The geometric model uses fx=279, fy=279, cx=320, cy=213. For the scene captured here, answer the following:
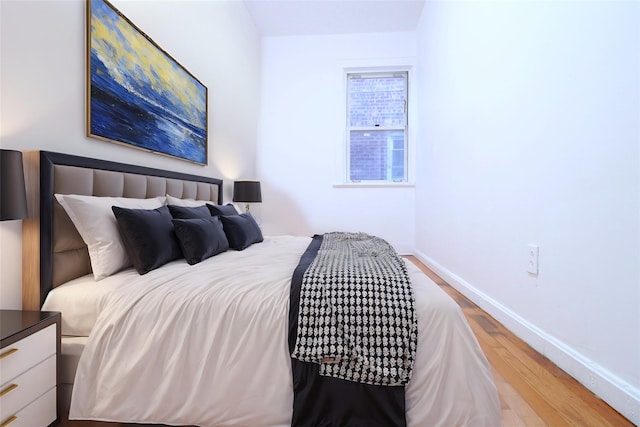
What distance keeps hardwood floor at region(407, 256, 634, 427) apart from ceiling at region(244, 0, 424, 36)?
12.3 ft

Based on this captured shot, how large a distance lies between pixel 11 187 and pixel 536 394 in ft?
7.00

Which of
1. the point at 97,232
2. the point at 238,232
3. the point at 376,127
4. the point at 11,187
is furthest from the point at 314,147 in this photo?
the point at 11,187

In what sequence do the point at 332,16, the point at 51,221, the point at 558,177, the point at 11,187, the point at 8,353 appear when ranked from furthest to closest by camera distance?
the point at 332,16
the point at 558,177
the point at 51,221
the point at 11,187
the point at 8,353

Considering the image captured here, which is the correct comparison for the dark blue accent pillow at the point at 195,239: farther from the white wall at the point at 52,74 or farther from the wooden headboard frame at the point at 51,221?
the white wall at the point at 52,74

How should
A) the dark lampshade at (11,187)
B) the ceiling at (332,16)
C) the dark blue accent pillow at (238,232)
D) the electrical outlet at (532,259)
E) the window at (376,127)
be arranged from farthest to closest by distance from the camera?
1. the window at (376,127)
2. the ceiling at (332,16)
3. the dark blue accent pillow at (238,232)
4. the electrical outlet at (532,259)
5. the dark lampshade at (11,187)

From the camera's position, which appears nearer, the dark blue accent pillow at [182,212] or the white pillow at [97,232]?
the white pillow at [97,232]

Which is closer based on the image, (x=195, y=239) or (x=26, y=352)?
(x=26, y=352)

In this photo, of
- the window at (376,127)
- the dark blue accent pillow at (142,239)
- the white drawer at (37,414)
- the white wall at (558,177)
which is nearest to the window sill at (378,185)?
the window at (376,127)

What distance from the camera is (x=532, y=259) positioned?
5.19 ft

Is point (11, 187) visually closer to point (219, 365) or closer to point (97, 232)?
point (97, 232)

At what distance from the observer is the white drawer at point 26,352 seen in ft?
2.62

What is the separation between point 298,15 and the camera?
3.61 m

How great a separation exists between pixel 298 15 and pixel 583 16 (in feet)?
10.6

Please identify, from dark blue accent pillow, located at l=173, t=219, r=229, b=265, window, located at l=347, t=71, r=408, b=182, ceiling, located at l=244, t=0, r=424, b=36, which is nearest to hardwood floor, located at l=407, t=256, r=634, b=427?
dark blue accent pillow, located at l=173, t=219, r=229, b=265
